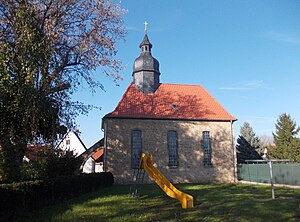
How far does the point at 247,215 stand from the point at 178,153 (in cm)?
1446

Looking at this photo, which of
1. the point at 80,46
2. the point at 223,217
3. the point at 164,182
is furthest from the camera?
the point at 80,46

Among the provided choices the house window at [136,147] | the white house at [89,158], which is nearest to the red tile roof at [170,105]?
the house window at [136,147]

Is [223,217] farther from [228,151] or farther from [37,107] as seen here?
[228,151]

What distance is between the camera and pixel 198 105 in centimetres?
2470

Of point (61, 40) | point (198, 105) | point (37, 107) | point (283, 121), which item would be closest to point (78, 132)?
point (37, 107)

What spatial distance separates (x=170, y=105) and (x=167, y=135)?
296 cm

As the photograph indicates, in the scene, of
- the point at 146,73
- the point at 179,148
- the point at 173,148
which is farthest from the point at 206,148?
the point at 146,73

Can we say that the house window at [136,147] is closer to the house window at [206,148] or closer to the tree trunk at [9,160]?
the house window at [206,148]

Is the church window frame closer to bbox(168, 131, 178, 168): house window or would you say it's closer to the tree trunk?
bbox(168, 131, 178, 168): house window

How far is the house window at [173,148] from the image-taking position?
2220cm

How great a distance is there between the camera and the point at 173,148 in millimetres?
22500

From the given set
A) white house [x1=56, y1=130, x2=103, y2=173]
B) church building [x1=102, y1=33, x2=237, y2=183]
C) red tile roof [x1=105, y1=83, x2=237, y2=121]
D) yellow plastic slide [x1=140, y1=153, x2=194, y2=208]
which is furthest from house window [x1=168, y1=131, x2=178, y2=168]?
white house [x1=56, y1=130, x2=103, y2=173]

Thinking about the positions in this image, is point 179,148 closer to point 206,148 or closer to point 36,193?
point 206,148

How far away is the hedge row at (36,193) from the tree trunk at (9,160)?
113cm
